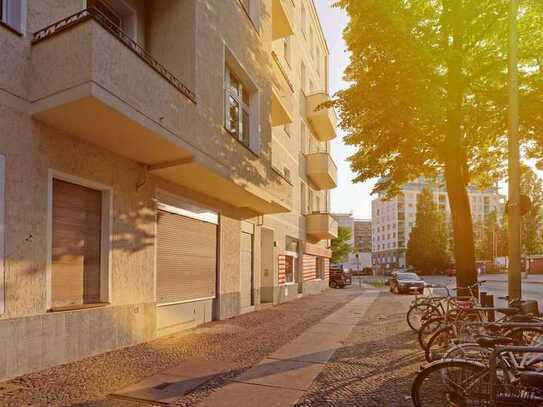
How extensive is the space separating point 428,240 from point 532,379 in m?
77.7

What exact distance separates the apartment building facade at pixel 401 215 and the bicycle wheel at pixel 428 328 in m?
109

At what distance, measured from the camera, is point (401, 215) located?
4806 inches

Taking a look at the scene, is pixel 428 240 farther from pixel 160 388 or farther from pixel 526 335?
pixel 160 388

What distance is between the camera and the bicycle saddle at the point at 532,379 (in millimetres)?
3811

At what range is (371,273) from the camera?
82.9m

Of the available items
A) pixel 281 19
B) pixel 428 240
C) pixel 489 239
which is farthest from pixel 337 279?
pixel 489 239

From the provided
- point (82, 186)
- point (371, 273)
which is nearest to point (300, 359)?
point (82, 186)

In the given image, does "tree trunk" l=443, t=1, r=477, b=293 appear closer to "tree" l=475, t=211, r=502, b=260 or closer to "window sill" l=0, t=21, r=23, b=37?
"window sill" l=0, t=21, r=23, b=37

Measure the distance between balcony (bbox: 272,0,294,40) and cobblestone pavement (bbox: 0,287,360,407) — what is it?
10562mm

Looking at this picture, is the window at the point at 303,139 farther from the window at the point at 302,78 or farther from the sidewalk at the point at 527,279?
the sidewalk at the point at 527,279

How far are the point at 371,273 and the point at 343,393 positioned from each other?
80.1 m

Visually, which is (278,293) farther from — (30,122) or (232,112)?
(30,122)

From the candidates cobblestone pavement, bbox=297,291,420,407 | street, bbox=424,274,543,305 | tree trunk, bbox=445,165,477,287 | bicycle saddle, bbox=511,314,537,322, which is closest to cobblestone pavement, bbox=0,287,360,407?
cobblestone pavement, bbox=297,291,420,407

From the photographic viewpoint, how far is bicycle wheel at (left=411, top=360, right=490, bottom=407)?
4.03 metres
